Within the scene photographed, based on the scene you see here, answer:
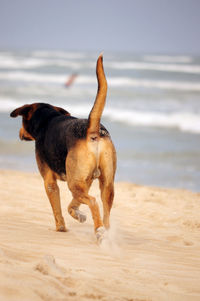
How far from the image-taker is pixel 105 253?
16.3 ft

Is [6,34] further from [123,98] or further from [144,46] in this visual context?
[123,98]

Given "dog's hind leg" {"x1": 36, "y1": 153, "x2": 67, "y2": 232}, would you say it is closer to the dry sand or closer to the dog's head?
the dry sand

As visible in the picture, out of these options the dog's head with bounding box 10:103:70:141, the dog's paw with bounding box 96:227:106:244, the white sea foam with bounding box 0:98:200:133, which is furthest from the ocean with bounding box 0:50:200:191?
the dog's paw with bounding box 96:227:106:244

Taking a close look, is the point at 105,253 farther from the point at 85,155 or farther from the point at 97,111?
the point at 97,111

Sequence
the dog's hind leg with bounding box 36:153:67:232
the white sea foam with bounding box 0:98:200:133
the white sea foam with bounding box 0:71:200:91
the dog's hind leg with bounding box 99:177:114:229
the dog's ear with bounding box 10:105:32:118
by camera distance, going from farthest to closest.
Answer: the white sea foam with bounding box 0:71:200:91, the white sea foam with bounding box 0:98:200:133, the dog's ear with bounding box 10:105:32:118, the dog's hind leg with bounding box 36:153:67:232, the dog's hind leg with bounding box 99:177:114:229

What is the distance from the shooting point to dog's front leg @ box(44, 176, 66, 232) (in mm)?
5785

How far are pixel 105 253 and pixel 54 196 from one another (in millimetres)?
1141

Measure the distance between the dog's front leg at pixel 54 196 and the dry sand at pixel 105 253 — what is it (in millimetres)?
111

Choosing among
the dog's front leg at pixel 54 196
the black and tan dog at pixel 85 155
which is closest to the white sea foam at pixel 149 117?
the dog's front leg at pixel 54 196

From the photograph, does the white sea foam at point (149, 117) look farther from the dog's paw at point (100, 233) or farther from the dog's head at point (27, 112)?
the dog's paw at point (100, 233)

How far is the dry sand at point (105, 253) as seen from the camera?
3.86 metres

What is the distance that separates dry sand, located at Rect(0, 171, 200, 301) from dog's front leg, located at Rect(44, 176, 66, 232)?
11 centimetres

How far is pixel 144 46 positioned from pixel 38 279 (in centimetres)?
13660

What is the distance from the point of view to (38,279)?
3822 millimetres
